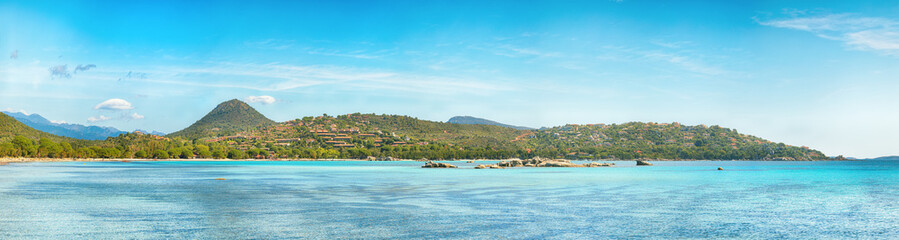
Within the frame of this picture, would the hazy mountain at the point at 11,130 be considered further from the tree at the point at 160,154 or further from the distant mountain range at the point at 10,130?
the tree at the point at 160,154

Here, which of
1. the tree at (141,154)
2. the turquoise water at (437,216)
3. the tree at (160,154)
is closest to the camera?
the turquoise water at (437,216)

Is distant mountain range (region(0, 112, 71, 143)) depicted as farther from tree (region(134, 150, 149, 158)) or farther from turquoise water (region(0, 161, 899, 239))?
turquoise water (region(0, 161, 899, 239))

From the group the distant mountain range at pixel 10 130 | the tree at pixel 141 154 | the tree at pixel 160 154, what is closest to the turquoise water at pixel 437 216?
the tree at pixel 160 154

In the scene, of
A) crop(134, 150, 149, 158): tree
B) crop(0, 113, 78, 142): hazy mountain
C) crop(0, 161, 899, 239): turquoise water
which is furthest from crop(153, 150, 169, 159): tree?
crop(0, 161, 899, 239): turquoise water

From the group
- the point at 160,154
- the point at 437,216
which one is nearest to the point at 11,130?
the point at 160,154

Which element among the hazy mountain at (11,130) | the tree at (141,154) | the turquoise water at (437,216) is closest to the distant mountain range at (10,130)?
the hazy mountain at (11,130)

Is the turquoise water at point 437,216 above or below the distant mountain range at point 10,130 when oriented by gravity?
below

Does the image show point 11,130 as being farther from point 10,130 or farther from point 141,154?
point 141,154

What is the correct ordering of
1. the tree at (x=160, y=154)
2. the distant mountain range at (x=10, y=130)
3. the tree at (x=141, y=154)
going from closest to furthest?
1. the distant mountain range at (x=10, y=130)
2. the tree at (x=141, y=154)
3. the tree at (x=160, y=154)

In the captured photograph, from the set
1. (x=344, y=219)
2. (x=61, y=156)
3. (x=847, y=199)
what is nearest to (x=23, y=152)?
(x=61, y=156)

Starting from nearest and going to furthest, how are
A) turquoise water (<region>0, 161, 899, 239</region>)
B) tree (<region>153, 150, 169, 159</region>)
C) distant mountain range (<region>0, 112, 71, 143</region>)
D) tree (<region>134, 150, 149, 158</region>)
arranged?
turquoise water (<region>0, 161, 899, 239</region>)
distant mountain range (<region>0, 112, 71, 143</region>)
tree (<region>134, 150, 149, 158</region>)
tree (<region>153, 150, 169, 159</region>)

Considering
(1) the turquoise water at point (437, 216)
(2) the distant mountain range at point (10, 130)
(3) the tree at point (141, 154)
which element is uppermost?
(2) the distant mountain range at point (10, 130)

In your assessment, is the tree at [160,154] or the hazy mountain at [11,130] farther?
the tree at [160,154]

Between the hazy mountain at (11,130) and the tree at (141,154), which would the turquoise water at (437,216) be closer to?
the tree at (141,154)
